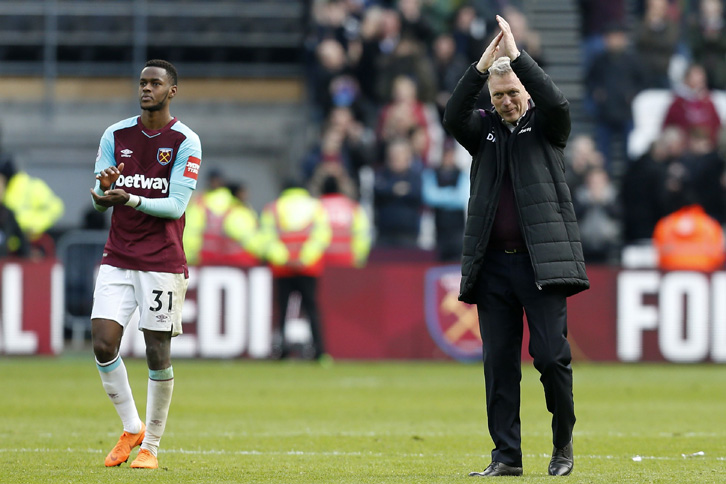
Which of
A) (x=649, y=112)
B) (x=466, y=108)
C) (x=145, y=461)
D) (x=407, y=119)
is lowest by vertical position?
(x=145, y=461)

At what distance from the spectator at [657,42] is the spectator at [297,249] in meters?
7.33

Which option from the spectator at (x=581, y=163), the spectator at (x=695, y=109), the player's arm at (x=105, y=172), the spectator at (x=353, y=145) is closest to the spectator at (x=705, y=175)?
the spectator at (x=695, y=109)

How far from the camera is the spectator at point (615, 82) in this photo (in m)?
23.0

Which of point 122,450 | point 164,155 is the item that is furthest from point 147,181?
point 122,450

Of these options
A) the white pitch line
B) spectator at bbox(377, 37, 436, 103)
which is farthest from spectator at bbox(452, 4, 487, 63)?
the white pitch line

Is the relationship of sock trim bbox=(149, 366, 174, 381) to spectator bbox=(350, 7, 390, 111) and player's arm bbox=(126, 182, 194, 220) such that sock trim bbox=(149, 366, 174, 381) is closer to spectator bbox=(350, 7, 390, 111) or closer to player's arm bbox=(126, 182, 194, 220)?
player's arm bbox=(126, 182, 194, 220)

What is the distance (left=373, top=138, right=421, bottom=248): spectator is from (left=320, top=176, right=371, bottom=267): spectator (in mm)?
994

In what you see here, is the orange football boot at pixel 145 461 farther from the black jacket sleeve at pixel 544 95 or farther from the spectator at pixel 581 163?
the spectator at pixel 581 163

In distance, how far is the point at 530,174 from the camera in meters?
8.06

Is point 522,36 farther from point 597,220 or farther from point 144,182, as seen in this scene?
point 144,182

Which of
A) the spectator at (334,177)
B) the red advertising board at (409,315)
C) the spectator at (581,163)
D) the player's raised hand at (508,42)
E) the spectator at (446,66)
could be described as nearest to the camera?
the player's raised hand at (508,42)

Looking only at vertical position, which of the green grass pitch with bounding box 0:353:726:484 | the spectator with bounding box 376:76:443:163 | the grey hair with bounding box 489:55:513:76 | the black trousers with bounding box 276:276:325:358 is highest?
the spectator with bounding box 376:76:443:163

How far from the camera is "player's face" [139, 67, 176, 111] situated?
8570 millimetres

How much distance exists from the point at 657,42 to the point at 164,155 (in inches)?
649
